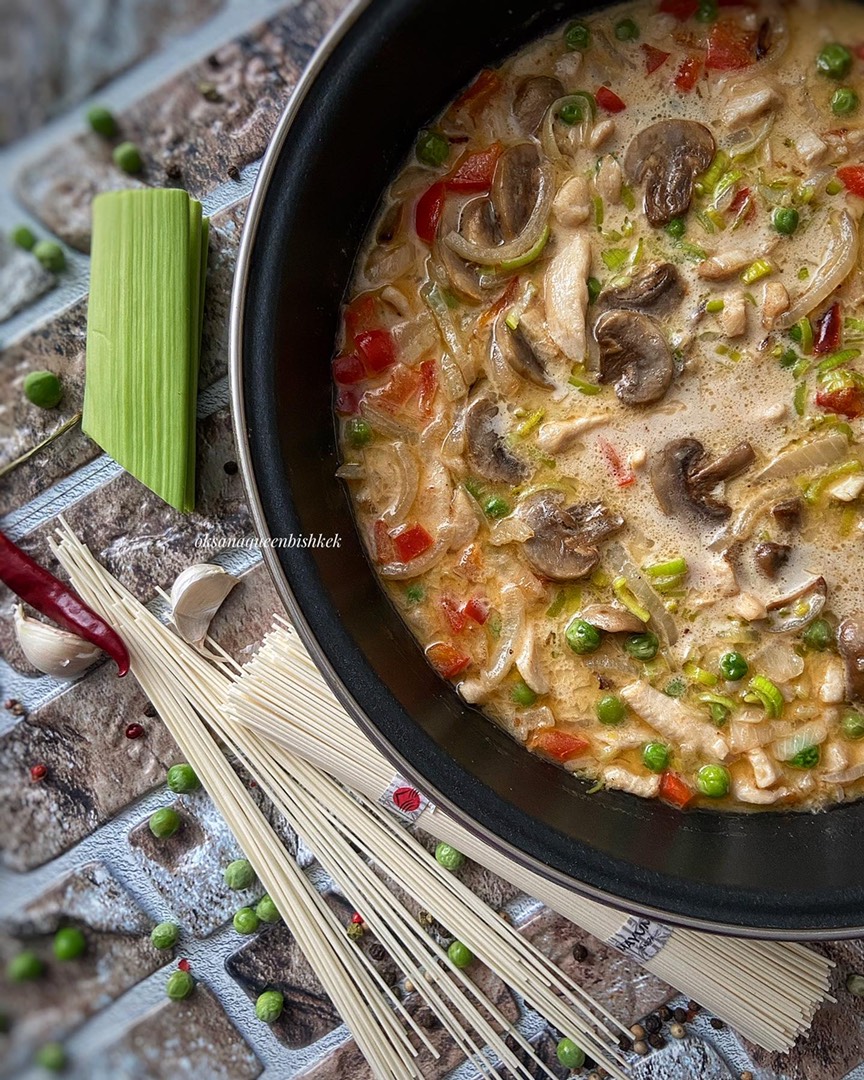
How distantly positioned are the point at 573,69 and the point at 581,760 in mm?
2338

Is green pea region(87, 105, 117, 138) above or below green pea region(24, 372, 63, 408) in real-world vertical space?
above

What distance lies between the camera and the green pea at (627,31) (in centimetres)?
285

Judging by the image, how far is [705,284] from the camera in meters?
2.75

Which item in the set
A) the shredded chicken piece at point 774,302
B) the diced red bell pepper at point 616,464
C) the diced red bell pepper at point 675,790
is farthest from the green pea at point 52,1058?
the shredded chicken piece at point 774,302

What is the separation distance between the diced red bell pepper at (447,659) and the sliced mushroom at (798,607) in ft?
3.34

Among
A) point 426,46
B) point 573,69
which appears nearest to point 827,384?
point 573,69

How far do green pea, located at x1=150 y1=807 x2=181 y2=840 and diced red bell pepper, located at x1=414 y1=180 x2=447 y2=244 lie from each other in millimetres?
2216

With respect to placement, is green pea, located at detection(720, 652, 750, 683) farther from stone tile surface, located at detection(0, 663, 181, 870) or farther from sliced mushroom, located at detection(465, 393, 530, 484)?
stone tile surface, located at detection(0, 663, 181, 870)

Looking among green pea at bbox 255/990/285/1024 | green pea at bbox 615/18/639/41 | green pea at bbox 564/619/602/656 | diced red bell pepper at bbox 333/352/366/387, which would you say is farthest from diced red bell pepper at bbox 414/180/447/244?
green pea at bbox 255/990/285/1024

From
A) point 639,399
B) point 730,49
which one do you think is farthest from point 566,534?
point 730,49

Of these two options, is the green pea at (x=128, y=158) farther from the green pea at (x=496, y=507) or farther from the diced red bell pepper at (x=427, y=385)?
the green pea at (x=496, y=507)

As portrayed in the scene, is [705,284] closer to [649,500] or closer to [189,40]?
[649,500]

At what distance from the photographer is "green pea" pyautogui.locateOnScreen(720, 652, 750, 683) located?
2770 mm

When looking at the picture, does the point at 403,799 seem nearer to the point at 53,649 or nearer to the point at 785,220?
the point at 53,649
